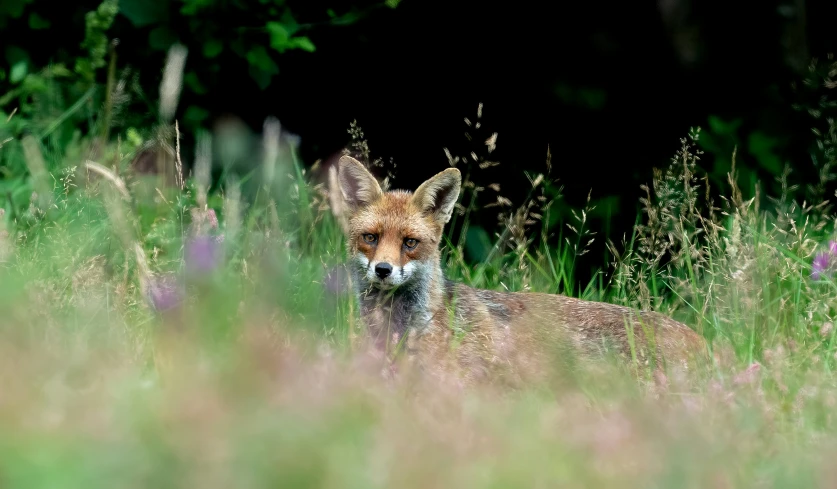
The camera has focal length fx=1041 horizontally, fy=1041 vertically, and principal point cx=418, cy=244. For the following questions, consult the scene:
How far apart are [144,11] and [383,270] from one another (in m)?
2.72

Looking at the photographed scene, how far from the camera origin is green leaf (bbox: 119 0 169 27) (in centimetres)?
675

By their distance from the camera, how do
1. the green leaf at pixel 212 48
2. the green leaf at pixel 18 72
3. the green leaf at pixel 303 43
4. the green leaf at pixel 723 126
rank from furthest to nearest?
the green leaf at pixel 18 72
the green leaf at pixel 723 126
the green leaf at pixel 212 48
the green leaf at pixel 303 43

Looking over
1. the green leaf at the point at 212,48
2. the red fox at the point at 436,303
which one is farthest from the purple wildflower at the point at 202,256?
the green leaf at the point at 212,48

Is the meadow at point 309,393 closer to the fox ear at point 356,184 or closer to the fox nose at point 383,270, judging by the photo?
the fox nose at point 383,270

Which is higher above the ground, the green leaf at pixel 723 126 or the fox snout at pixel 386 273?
the green leaf at pixel 723 126

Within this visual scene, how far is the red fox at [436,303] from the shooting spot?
5070mm

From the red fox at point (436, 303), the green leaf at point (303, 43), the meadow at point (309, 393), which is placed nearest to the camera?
the meadow at point (309, 393)

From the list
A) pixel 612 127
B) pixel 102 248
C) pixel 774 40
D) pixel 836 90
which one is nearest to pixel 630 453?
pixel 102 248

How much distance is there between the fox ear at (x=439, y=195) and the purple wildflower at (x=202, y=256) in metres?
2.03

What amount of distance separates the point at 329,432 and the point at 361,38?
17.7 feet

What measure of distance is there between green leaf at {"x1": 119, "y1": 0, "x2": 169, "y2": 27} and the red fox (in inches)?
72.3

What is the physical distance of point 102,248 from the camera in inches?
206

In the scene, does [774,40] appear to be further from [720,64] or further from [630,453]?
[630,453]

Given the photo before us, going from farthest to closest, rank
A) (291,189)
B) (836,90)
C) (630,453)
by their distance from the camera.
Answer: (836,90)
(291,189)
(630,453)
